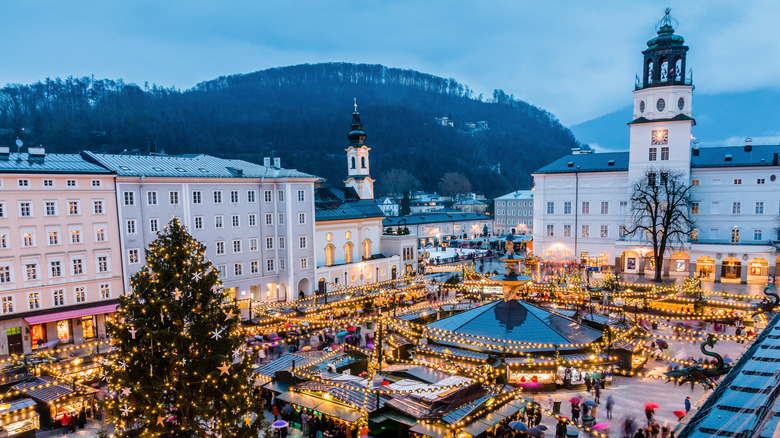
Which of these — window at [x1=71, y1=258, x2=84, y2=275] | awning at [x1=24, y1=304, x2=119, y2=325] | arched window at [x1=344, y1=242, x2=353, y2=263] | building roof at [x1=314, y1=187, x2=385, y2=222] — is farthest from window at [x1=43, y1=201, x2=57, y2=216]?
arched window at [x1=344, y1=242, x2=353, y2=263]

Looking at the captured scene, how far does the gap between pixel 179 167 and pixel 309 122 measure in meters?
89.5

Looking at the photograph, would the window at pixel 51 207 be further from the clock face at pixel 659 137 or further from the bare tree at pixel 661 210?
Result: the clock face at pixel 659 137

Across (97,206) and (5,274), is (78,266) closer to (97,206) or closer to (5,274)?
(5,274)

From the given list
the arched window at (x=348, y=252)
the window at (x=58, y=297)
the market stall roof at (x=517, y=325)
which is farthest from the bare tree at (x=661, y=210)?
the window at (x=58, y=297)

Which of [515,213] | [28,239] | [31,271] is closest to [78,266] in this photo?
[31,271]

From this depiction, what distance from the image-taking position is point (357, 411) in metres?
16.2

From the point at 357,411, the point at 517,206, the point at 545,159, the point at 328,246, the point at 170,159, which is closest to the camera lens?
→ the point at 357,411

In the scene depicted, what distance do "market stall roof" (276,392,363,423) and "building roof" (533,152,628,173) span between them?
4033cm

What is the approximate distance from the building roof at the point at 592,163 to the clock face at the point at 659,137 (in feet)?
11.7

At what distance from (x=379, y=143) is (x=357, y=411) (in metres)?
120

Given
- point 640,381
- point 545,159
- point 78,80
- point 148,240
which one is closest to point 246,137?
point 78,80

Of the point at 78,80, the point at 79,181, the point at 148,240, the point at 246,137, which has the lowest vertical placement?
the point at 148,240

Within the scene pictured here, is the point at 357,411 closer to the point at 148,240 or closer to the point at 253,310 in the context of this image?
the point at 253,310

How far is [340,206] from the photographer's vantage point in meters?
47.1
